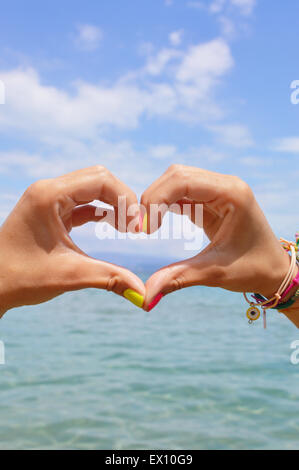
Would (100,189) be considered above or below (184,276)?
above

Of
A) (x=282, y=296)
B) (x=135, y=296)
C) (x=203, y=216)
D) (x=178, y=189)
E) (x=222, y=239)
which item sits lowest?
(x=135, y=296)

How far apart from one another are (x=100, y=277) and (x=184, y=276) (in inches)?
14.2

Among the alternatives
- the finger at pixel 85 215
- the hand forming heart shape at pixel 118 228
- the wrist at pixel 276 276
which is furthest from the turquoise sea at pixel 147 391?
the hand forming heart shape at pixel 118 228

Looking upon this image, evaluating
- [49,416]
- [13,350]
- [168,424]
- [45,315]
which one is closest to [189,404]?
[168,424]

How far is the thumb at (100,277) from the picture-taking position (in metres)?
1.80

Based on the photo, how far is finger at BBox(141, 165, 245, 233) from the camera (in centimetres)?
175

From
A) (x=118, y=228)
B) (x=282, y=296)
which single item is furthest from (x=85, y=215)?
(x=282, y=296)

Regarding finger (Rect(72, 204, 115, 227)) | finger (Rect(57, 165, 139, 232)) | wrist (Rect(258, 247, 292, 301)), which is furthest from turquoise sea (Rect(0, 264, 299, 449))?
finger (Rect(57, 165, 139, 232))

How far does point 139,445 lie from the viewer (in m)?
5.79

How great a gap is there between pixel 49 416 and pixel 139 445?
1.54 metres

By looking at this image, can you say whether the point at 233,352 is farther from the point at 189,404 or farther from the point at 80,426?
the point at 80,426

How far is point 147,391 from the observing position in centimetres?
761

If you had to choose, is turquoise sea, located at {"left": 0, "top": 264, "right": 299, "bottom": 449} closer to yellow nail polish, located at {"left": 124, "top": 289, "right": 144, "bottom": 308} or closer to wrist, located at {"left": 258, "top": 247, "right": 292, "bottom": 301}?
wrist, located at {"left": 258, "top": 247, "right": 292, "bottom": 301}

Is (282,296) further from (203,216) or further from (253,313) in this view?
(203,216)
